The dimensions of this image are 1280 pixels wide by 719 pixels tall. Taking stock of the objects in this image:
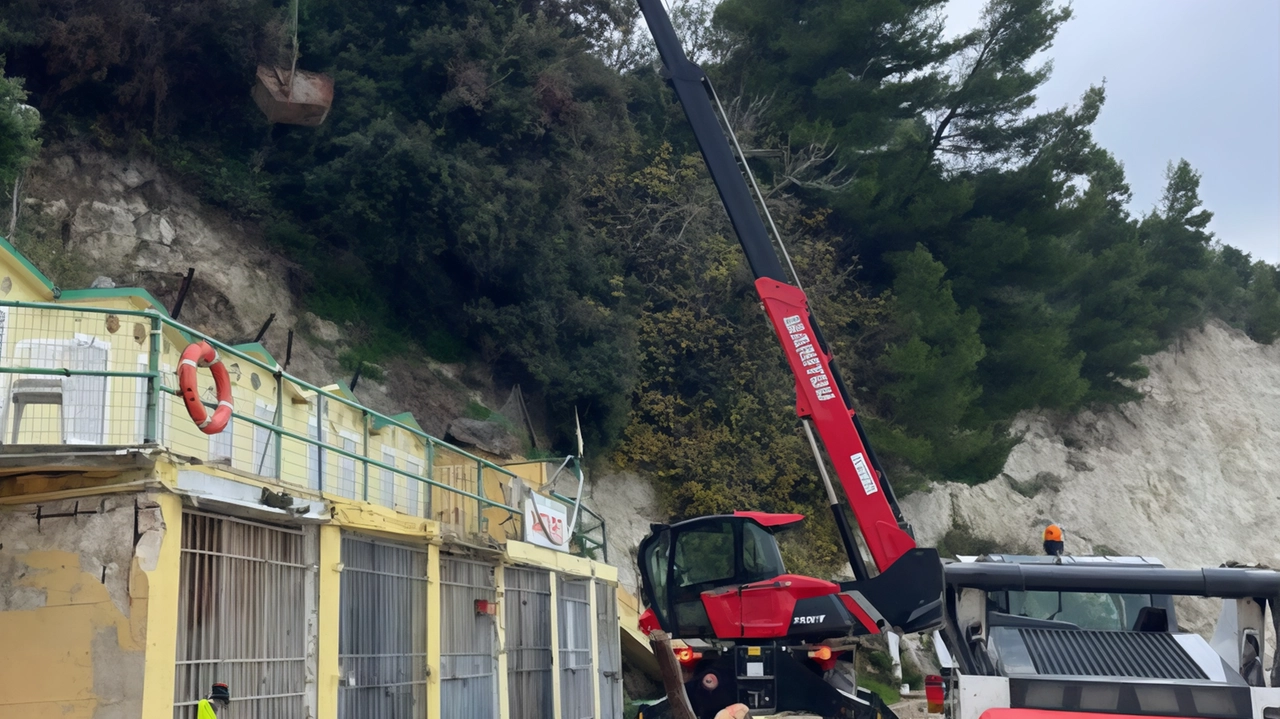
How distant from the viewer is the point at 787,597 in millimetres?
12086

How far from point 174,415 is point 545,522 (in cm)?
686

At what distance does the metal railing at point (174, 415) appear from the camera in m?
8.35

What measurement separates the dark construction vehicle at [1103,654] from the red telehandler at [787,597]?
13.0ft

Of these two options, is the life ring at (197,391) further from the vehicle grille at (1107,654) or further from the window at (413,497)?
the vehicle grille at (1107,654)

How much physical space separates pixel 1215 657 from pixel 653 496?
67.7 feet

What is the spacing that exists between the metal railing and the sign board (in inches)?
11.5

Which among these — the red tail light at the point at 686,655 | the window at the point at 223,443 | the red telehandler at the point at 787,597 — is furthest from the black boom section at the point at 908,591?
the window at the point at 223,443

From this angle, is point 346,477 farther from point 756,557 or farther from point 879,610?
point 879,610

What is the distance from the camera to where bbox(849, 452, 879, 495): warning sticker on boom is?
13.7m

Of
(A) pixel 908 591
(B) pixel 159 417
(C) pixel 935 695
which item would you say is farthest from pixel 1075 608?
(B) pixel 159 417

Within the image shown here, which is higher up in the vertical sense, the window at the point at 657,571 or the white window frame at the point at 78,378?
the white window frame at the point at 78,378

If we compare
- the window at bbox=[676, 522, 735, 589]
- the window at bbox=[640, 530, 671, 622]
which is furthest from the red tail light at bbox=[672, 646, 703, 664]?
the window at bbox=[676, 522, 735, 589]

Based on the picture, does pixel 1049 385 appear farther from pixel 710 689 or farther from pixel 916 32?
pixel 710 689

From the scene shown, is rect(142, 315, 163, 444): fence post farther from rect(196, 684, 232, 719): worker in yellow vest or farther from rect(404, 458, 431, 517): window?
rect(404, 458, 431, 517): window
